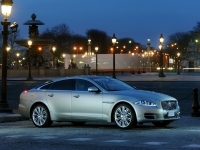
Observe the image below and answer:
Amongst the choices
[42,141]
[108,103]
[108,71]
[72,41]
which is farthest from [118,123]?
[72,41]

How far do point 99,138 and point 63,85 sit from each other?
11.6ft

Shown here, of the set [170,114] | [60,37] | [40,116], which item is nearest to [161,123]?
[170,114]

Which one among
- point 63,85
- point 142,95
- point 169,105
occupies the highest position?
point 63,85

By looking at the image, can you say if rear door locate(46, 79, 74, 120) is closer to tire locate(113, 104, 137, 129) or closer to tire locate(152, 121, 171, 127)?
tire locate(113, 104, 137, 129)

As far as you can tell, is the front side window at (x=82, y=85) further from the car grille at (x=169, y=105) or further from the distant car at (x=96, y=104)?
the car grille at (x=169, y=105)

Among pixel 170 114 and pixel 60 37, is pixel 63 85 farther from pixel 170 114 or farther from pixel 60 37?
pixel 60 37

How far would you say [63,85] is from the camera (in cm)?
1609

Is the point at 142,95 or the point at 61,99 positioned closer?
the point at 142,95

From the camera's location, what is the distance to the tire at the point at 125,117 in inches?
575

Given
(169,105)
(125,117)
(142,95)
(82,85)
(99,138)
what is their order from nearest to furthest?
1. (99,138)
2. (125,117)
3. (142,95)
4. (169,105)
5. (82,85)

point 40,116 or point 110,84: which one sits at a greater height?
point 110,84

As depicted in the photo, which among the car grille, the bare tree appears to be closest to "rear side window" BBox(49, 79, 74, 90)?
the car grille

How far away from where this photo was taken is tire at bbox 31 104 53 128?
52.1ft

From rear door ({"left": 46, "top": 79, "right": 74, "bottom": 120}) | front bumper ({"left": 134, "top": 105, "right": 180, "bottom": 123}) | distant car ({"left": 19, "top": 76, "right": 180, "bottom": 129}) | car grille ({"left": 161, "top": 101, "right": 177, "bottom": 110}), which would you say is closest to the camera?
front bumper ({"left": 134, "top": 105, "right": 180, "bottom": 123})
